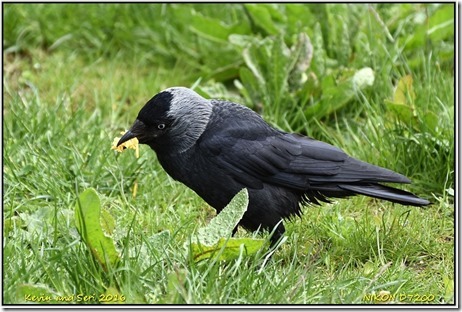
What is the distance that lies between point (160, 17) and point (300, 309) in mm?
4502

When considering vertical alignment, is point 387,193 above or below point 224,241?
below

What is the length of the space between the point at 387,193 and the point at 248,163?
0.83 meters

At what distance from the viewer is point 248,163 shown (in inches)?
185

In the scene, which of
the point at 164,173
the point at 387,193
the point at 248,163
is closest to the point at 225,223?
the point at 248,163

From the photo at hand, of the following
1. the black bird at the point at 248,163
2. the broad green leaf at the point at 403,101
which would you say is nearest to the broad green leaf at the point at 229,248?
the black bird at the point at 248,163

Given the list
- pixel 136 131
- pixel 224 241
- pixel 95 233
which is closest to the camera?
pixel 95 233

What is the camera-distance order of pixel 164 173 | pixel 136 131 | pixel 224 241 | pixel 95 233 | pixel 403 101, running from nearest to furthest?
pixel 95 233 → pixel 224 241 → pixel 136 131 → pixel 164 173 → pixel 403 101

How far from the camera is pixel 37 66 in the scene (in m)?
6.98

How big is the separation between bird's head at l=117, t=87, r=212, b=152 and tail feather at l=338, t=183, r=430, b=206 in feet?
3.09

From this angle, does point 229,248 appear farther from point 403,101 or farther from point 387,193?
point 403,101

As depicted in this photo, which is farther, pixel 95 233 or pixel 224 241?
pixel 224 241

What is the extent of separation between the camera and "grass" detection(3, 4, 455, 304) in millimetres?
3855

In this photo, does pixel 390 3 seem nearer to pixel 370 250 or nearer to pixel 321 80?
pixel 321 80

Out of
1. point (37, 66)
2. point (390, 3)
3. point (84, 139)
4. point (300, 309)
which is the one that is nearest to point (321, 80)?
point (390, 3)
